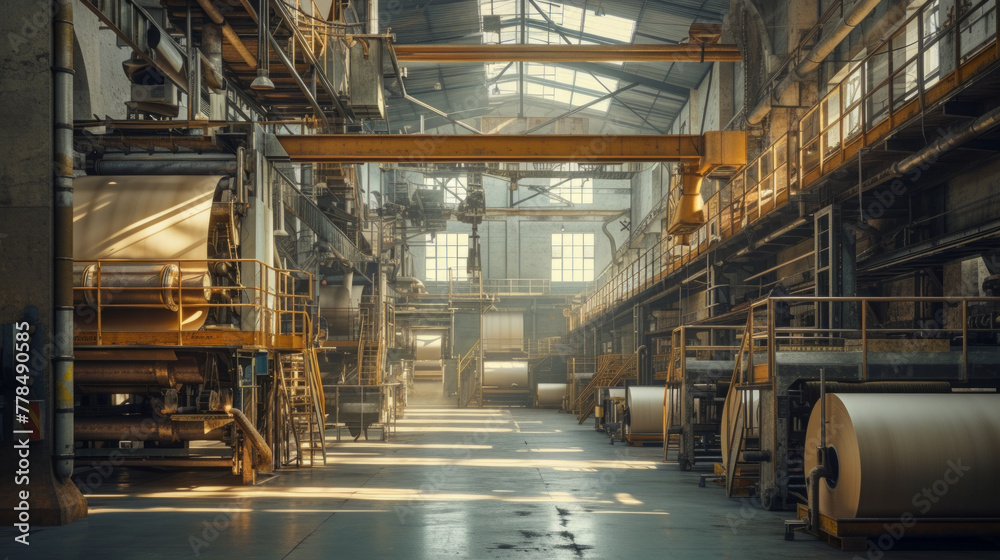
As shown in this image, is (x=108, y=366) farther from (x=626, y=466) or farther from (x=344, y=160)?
(x=626, y=466)

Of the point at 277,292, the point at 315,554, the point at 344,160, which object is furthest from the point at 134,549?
the point at 344,160

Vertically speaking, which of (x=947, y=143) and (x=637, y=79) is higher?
(x=637, y=79)

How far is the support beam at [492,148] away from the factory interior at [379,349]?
0.19 feet

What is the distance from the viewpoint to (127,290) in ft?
38.4

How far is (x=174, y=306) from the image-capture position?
11.7 metres

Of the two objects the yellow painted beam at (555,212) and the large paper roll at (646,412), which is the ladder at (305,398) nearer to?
the large paper roll at (646,412)

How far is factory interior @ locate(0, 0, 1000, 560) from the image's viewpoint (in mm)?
8477

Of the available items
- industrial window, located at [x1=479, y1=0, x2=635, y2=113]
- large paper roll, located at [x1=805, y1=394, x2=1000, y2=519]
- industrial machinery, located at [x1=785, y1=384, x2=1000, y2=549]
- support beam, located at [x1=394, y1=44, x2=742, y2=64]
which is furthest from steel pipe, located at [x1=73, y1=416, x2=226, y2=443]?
industrial window, located at [x1=479, y1=0, x2=635, y2=113]

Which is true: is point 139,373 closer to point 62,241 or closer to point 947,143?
point 62,241

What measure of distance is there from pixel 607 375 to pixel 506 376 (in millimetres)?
11063

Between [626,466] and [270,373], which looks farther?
[626,466]

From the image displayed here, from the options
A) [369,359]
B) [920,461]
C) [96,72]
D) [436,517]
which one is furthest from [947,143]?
[369,359]

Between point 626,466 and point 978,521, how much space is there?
843 centimetres

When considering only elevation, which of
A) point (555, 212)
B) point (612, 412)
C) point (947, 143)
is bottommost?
point (612, 412)
